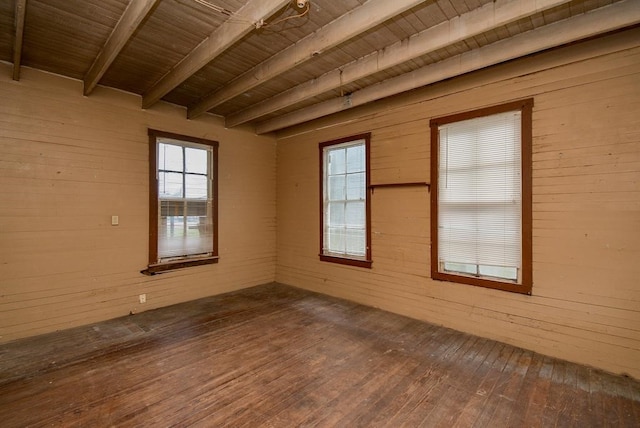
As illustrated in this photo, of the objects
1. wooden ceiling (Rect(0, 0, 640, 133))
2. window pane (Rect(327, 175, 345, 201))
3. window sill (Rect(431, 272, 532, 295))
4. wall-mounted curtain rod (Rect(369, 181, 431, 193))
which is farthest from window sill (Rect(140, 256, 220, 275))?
window sill (Rect(431, 272, 532, 295))

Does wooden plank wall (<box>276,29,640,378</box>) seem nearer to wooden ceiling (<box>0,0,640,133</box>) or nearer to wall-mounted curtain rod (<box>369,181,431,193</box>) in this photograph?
wall-mounted curtain rod (<box>369,181,431,193</box>)

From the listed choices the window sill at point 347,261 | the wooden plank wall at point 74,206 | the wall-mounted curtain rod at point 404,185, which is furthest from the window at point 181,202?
the wall-mounted curtain rod at point 404,185

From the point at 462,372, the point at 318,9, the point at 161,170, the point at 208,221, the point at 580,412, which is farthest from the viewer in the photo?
the point at 208,221

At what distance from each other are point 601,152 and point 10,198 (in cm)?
596

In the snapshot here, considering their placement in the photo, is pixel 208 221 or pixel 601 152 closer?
pixel 601 152

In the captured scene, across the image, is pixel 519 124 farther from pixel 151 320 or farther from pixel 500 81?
pixel 151 320

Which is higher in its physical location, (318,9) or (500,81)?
(318,9)

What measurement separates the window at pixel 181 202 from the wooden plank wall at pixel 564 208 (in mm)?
2999

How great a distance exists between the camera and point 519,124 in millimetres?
3176

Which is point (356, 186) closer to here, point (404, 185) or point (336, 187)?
point (336, 187)

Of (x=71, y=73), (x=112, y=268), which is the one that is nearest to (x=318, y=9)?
(x=71, y=73)

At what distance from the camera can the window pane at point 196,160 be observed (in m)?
4.72

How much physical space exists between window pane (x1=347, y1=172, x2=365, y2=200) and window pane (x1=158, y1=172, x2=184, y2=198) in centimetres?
261

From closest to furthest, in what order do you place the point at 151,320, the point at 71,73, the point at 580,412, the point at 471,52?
the point at 580,412
the point at 471,52
the point at 71,73
the point at 151,320
